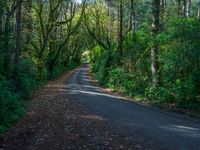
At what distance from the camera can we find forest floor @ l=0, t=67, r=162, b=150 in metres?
11.0

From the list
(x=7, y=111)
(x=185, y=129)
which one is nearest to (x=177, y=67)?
(x=185, y=129)

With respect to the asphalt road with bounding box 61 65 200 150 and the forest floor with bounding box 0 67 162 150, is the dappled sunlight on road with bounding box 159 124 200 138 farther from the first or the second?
the forest floor with bounding box 0 67 162 150

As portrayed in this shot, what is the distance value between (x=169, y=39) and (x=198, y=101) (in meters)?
3.87

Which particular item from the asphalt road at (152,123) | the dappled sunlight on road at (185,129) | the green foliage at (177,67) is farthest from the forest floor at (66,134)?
the green foliage at (177,67)

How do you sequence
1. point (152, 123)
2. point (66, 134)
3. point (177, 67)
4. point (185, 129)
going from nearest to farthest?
point (66, 134) < point (185, 129) < point (152, 123) < point (177, 67)

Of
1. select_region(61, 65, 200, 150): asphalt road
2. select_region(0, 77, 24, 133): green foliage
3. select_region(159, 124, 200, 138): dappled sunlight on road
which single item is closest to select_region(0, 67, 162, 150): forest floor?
select_region(0, 77, 24, 133): green foliage

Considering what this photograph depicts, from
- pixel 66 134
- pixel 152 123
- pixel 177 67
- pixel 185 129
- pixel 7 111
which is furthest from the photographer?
pixel 177 67

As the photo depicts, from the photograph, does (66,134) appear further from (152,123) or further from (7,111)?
(152,123)

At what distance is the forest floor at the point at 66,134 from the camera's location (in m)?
11.0

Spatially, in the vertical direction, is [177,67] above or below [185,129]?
above

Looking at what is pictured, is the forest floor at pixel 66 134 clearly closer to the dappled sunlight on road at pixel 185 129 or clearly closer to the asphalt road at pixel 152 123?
the asphalt road at pixel 152 123

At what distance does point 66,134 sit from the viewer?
1236 cm

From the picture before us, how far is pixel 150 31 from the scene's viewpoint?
2364 cm

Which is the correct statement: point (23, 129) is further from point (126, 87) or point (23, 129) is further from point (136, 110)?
point (126, 87)
